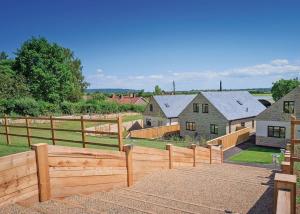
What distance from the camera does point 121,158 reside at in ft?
24.4

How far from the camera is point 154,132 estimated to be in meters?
32.1

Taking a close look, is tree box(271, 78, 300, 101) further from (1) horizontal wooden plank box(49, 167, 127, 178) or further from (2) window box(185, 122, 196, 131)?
(1) horizontal wooden plank box(49, 167, 127, 178)

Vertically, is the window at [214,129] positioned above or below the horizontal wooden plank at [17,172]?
below

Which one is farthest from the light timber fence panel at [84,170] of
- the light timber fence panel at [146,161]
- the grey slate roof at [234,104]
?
the grey slate roof at [234,104]

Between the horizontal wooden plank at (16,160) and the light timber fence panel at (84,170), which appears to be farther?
the light timber fence panel at (84,170)

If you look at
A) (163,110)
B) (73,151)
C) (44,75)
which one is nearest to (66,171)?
(73,151)

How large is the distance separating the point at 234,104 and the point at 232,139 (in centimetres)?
713

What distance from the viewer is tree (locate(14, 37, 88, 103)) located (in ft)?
133

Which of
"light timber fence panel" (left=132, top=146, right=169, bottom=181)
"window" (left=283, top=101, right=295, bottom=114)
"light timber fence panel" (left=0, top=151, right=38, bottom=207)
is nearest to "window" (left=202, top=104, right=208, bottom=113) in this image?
"window" (left=283, top=101, right=295, bottom=114)

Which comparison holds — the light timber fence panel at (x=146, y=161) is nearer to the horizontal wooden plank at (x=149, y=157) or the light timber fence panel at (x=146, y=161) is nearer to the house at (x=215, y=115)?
the horizontal wooden plank at (x=149, y=157)

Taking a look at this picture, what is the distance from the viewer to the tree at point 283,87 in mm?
60331

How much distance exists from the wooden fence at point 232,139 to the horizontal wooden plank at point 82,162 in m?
17.4

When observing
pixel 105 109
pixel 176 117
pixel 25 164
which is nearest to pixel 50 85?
pixel 105 109

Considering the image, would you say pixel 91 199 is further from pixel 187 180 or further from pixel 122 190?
pixel 187 180
